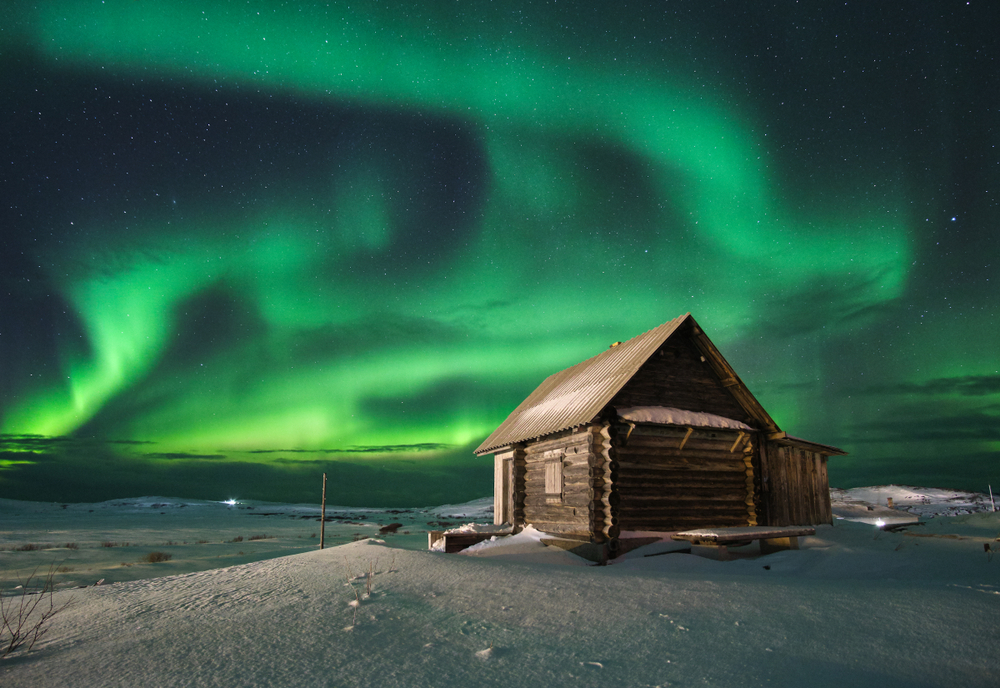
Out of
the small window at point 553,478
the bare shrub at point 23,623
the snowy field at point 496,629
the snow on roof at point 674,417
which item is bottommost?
the bare shrub at point 23,623

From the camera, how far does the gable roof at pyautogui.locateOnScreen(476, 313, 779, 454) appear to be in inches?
618

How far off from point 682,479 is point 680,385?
110 inches

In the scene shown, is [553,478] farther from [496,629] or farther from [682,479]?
[496,629]

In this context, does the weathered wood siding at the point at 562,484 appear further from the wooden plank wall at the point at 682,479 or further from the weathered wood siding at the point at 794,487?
the weathered wood siding at the point at 794,487

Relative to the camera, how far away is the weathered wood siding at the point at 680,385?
53.0 ft

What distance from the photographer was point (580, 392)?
59.4 feet

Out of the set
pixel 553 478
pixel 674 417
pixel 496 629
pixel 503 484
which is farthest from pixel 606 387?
pixel 496 629

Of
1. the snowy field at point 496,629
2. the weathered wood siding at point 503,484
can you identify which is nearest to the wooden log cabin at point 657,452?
the weathered wood siding at point 503,484

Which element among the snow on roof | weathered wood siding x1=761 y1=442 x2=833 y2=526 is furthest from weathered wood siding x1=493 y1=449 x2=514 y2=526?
weathered wood siding x1=761 y1=442 x2=833 y2=526

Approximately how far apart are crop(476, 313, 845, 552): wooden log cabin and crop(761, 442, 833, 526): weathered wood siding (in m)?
0.06

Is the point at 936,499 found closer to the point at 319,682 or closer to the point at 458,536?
the point at 458,536

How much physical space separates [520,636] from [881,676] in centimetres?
357

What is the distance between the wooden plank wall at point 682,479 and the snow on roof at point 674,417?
337 mm

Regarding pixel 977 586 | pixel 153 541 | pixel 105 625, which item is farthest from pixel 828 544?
pixel 153 541
